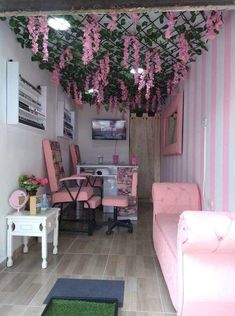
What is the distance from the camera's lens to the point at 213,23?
8.39ft

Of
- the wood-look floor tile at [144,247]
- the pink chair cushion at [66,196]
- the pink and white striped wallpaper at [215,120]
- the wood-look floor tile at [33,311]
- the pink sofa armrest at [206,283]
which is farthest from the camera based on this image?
the pink chair cushion at [66,196]

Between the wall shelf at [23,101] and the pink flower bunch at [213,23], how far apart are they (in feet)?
6.25

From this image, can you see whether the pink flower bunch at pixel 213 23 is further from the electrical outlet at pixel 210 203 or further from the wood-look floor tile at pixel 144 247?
the wood-look floor tile at pixel 144 247

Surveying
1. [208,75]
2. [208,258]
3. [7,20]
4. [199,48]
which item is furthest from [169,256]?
[7,20]

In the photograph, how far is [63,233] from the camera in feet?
13.8

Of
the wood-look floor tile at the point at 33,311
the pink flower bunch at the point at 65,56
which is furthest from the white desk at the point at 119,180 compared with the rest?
the wood-look floor tile at the point at 33,311

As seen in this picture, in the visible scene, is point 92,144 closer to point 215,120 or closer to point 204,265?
point 215,120

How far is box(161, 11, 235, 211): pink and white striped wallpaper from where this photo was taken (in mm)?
2473

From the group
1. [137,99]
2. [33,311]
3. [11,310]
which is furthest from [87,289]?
[137,99]

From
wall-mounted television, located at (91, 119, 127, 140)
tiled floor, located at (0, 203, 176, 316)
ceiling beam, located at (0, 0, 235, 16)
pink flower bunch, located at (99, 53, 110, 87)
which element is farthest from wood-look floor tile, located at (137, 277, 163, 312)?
wall-mounted television, located at (91, 119, 127, 140)

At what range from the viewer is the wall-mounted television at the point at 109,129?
695 cm

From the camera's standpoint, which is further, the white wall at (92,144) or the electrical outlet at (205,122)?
the white wall at (92,144)

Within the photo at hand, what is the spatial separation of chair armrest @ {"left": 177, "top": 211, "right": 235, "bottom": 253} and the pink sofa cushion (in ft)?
1.79

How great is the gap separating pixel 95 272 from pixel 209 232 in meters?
1.68
